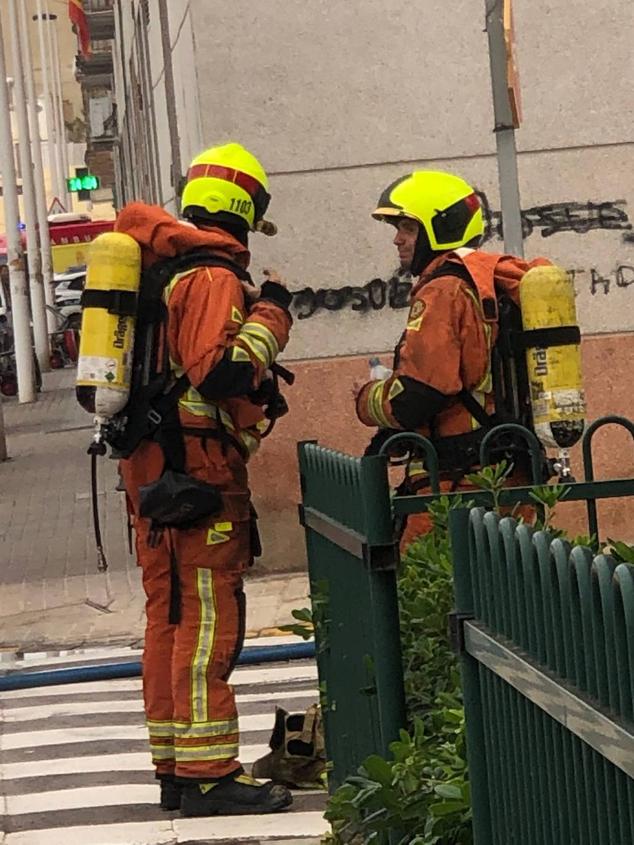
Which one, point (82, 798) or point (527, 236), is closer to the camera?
point (82, 798)

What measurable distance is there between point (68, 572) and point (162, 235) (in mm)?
6761

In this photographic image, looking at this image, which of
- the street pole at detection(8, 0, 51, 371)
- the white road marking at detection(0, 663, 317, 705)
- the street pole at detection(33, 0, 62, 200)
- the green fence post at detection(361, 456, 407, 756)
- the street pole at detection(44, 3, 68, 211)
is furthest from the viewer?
the street pole at detection(44, 3, 68, 211)

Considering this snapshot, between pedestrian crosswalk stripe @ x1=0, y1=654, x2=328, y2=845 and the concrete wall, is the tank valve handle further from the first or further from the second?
the concrete wall

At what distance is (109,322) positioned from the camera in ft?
18.4

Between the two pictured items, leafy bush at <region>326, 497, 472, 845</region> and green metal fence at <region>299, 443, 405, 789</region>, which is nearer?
leafy bush at <region>326, 497, 472, 845</region>

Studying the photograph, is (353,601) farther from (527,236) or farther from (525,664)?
(527,236)

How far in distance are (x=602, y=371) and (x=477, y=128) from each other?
5.11ft

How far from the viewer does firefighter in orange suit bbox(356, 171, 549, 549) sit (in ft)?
19.2

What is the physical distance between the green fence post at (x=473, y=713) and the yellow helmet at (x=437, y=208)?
310 cm

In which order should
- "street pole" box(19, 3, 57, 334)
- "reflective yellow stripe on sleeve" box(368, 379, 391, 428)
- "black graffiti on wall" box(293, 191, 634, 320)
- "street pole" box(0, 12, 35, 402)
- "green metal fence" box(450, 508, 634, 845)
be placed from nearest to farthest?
"green metal fence" box(450, 508, 634, 845) → "reflective yellow stripe on sleeve" box(368, 379, 391, 428) → "black graffiti on wall" box(293, 191, 634, 320) → "street pole" box(0, 12, 35, 402) → "street pole" box(19, 3, 57, 334)

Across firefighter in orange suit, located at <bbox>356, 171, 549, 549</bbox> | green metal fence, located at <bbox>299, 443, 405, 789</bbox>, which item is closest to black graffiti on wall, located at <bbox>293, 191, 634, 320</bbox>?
firefighter in orange suit, located at <bbox>356, 171, 549, 549</bbox>

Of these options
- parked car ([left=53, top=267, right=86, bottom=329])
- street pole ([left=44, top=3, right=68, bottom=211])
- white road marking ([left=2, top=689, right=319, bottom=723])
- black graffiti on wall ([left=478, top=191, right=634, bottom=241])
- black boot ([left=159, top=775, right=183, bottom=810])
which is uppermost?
street pole ([left=44, top=3, right=68, bottom=211])

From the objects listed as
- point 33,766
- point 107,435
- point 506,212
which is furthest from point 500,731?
point 506,212

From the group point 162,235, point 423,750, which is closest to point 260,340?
point 162,235
